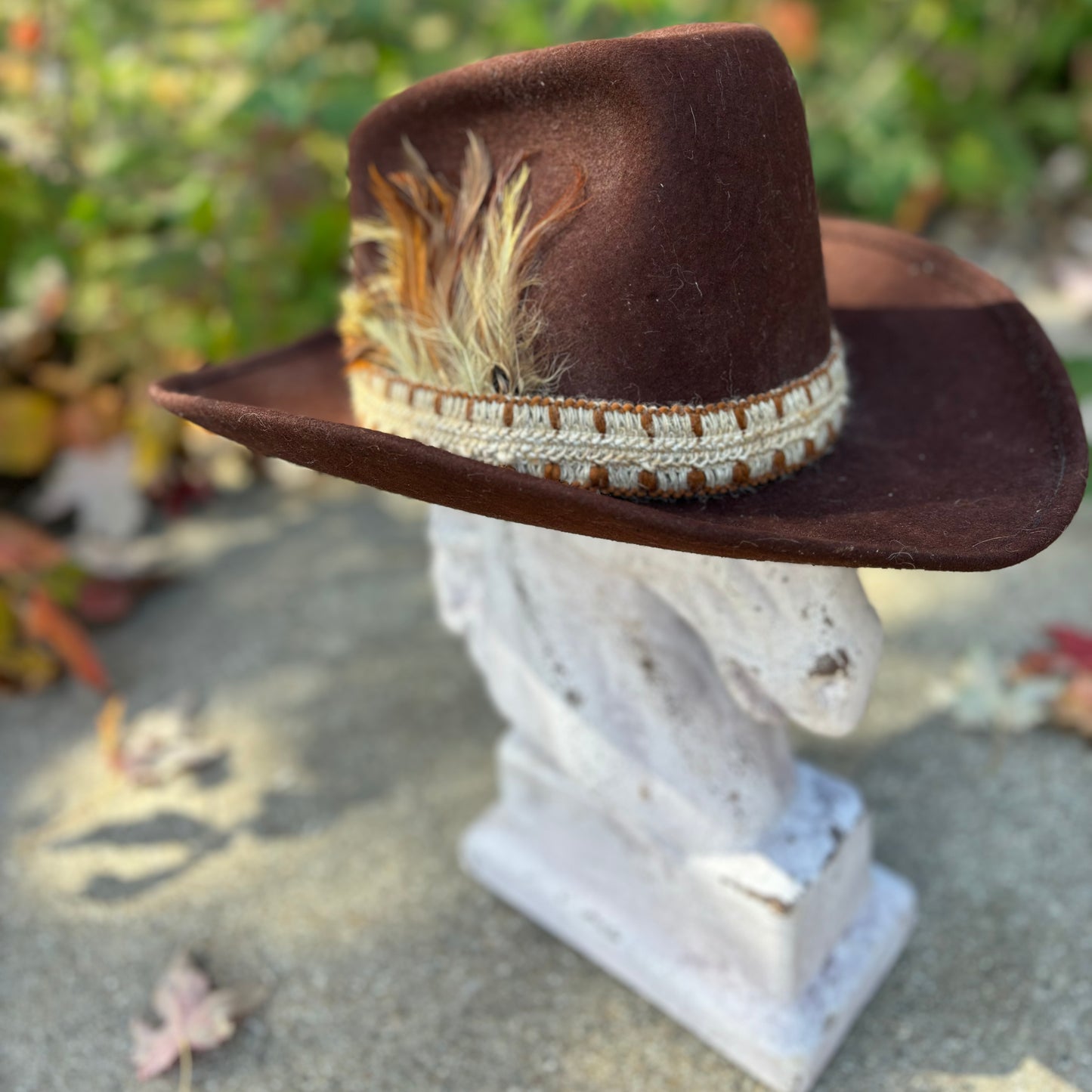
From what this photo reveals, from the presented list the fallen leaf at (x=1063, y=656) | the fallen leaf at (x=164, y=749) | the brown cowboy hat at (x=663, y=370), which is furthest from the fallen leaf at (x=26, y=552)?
the fallen leaf at (x=1063, y=656)

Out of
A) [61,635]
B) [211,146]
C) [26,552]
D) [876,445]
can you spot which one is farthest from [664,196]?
[211,146]

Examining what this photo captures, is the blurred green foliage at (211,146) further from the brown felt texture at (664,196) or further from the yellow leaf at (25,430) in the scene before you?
the brown felt texture at (664,196)

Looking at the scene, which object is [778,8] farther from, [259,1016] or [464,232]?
[259,1016]

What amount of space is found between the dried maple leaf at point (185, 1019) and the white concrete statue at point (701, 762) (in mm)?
Result: 495

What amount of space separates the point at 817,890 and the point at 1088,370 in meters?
0.95

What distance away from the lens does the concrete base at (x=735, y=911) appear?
1240mm

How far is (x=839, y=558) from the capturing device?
0.82 meters

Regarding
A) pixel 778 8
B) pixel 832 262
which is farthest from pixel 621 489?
pixel 778 8

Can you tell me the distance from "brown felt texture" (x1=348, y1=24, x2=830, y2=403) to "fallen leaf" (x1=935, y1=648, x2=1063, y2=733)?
42.0 inches

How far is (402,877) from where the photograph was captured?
5.29 feet

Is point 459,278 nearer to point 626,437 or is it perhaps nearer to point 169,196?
point 626,437

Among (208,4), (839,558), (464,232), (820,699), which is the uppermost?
(208,4)

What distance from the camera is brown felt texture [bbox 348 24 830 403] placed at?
88 cm

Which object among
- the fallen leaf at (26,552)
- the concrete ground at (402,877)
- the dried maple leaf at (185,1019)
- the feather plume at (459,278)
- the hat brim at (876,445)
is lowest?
the concrete ground at (402,877)
